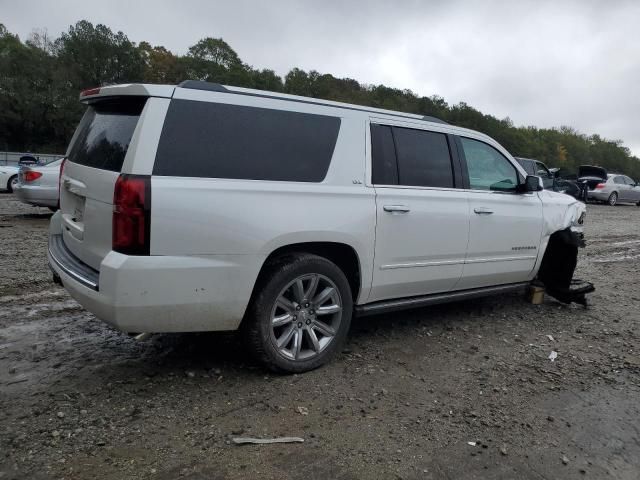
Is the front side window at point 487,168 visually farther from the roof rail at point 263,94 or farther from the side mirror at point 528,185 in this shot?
the roof rail at point 263,94

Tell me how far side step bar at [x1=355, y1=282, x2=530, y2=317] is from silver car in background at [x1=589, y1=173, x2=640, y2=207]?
22.2 m

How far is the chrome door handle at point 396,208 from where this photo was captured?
12.9 ft

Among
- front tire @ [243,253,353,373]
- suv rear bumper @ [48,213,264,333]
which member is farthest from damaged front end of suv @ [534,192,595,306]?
suv rear bumper @ [48,213,264,333]

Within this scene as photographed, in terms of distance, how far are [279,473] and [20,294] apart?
12.8 ft

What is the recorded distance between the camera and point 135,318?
303cm

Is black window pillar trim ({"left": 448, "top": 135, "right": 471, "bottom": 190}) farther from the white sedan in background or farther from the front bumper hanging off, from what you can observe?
the white sedan in background

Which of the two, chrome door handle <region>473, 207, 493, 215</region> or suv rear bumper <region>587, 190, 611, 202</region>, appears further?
suv rear bumper <region>587, 190, 611, 202</region>

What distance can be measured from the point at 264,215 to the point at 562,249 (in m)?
3.81

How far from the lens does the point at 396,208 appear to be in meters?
3.98

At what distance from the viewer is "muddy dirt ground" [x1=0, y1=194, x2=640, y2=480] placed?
2.69 meters

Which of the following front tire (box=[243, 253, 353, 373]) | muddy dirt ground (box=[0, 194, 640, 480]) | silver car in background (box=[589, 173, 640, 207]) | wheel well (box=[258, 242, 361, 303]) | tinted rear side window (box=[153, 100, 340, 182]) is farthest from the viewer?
silver car in background (box=[589, 173, 640, 207])

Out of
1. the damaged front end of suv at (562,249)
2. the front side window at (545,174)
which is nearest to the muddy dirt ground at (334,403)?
the damaged front end of suv at (562,249)

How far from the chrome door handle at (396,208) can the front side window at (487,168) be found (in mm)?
971

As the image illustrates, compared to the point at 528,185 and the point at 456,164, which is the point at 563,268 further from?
the point at 456,164
